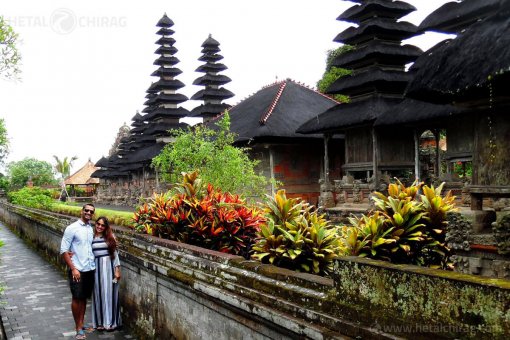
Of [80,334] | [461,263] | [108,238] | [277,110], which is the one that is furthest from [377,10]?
[80,334]

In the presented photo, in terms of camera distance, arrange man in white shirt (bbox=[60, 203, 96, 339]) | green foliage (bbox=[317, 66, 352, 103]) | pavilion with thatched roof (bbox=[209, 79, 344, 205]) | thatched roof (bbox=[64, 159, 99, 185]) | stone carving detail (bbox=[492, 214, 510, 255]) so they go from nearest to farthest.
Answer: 1. stone carving detail (bbox=[492, 214, 510, 255])
2. man in white shirt (bbox=[60, 203, 96, 339])
3. pavilion with thatched roof (bbox=[209, 79, 344, 205])
4. green foliage (bbox=[317, 66, 352, 103])
5. thatched roof (bbox=[64, 159, 99, 185])

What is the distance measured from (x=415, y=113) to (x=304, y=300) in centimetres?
1299

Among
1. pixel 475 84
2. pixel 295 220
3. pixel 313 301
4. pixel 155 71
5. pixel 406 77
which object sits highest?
pixel 155 71

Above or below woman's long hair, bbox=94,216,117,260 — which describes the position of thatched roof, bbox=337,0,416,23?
above

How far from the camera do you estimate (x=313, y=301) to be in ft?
12.4

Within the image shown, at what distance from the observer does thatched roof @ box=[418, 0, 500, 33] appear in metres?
13.8

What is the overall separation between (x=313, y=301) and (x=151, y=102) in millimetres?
39167

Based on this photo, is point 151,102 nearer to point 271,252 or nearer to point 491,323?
point 271,252

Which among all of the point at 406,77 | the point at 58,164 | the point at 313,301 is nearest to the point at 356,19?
the point at 406,77

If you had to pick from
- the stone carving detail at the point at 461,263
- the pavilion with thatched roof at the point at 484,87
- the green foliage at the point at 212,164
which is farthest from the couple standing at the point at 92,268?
the green foliage at the point at 212,164

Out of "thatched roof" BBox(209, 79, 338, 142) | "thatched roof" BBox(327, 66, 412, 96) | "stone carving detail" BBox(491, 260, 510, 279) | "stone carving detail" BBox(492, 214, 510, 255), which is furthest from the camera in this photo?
"thatched roof" BBox(209, 79, 338, 142)

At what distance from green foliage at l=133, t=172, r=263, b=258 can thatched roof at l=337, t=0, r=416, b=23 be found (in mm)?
14027

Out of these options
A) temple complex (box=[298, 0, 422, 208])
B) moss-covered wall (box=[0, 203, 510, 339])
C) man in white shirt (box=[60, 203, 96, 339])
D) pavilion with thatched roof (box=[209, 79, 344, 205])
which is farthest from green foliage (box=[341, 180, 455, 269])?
pavilion with thatched roof (box=[209, 79, 344, 205])

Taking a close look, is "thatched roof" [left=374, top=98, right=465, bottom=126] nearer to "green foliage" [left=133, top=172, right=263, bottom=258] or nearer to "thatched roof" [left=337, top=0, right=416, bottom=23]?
"thatched roof" [left=337, top=0, right=416, bottom=23]
